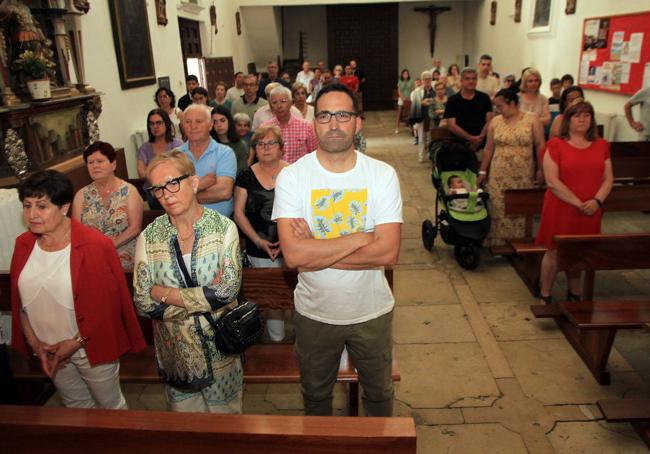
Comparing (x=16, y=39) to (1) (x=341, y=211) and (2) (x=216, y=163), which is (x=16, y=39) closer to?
(2) (x=216, y=163)

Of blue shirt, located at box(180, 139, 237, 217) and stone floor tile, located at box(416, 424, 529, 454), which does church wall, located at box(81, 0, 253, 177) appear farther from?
stone floor tile, located at box(416, 424, 529, 454)

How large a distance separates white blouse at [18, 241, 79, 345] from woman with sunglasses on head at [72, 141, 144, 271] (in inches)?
27.8

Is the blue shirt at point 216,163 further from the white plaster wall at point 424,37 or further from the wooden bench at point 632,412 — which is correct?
the white plaster wall at point 424,37

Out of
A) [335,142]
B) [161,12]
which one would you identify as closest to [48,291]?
[335,142]

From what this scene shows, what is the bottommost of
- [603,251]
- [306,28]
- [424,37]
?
[603,251]

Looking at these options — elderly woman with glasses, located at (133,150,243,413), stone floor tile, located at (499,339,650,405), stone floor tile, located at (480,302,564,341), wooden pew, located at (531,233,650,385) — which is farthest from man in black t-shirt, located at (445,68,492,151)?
elderly woman with glasses, located at (133,150,243,413)

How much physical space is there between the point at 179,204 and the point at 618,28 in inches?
291

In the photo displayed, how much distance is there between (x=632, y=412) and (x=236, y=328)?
2.10 meters

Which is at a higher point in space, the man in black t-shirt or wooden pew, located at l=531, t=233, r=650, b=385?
the man in black t-shirt

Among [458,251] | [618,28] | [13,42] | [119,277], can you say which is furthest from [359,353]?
[618,28]

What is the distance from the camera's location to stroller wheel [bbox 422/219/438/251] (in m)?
5.32

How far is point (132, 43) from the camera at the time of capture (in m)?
7.02

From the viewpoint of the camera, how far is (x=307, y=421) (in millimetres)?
1474

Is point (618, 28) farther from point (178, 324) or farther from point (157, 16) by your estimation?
point (178, 324)
